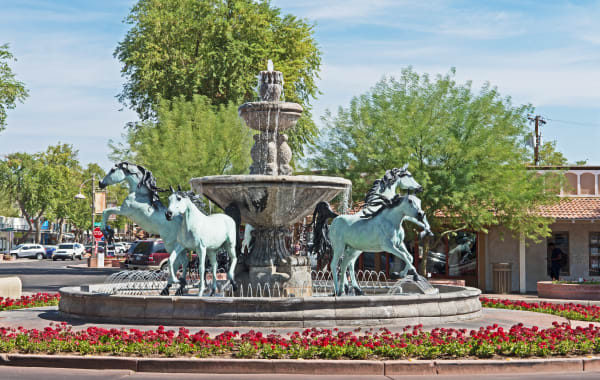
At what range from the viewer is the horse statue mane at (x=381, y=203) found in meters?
14.4

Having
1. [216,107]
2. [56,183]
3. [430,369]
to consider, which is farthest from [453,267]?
[56,183]

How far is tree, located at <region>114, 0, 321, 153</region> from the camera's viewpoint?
38.1 m

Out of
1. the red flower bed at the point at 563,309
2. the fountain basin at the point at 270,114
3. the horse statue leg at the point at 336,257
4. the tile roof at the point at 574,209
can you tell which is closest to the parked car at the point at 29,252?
the tile roof at the point at 574,209

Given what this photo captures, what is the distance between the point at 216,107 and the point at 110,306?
24.5 meters

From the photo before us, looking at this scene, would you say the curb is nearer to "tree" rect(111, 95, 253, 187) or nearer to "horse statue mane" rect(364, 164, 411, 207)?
"horse statue mane" rect(364, 164, 411, 207)

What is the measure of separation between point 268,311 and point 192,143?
21.5m

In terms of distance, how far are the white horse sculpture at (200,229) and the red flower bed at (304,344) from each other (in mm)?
3126

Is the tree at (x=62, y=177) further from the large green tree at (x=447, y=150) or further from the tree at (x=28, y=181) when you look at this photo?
the large green tree at (x=447, y=150)

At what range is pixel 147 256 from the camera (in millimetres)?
43219

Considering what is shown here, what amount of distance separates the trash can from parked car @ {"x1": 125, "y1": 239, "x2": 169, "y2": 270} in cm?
1960

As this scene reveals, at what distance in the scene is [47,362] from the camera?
32.3 feet

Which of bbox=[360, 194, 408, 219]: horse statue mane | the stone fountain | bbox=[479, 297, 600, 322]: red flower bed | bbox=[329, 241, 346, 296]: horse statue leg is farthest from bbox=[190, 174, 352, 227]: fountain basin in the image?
bbox=[479, 297, 600, 322]: red flower bed

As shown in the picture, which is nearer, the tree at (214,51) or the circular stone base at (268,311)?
the circular stone base at (268,311)

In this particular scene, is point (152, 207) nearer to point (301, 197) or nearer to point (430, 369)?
point (301, 197)
